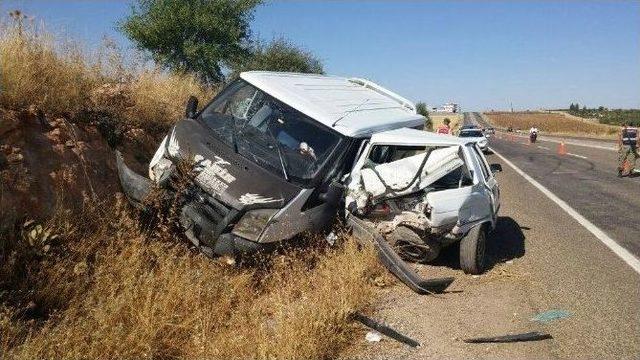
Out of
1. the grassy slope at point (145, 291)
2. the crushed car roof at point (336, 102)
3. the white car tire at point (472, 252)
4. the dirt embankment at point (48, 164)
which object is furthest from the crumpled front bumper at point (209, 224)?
the white car tire at point (472, 252)

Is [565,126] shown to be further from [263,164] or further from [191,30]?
[263,164]

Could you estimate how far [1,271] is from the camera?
14.7 ft

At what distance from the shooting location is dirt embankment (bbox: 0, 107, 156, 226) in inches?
206

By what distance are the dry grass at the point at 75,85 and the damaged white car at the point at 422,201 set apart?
3.91 metres

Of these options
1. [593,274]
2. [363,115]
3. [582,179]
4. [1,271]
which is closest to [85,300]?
[1,271]

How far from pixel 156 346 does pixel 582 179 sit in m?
13.5

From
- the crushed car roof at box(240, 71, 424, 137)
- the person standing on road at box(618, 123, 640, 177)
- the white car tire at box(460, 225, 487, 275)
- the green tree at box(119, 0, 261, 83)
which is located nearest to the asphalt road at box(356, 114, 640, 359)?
the white car tire at box(460, 225, 487, 275)

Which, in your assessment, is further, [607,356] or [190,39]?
[190,39]

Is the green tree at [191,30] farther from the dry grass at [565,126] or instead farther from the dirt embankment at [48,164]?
the dry grass at [565,126]

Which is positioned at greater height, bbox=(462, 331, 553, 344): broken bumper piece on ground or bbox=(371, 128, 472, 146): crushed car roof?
bbox=(371, 128, 472, 146): crushed car roof

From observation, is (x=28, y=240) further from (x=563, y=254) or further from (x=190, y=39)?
(x=190, y=39)

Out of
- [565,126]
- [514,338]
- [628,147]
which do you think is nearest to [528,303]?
[514,338]

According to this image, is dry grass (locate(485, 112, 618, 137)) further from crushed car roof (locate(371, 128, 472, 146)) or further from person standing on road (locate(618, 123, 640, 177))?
crushed car roof (locate(371, 128, 472, 146))

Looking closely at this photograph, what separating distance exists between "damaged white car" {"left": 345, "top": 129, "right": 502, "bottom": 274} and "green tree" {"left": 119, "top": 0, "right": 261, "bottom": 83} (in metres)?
13.8
